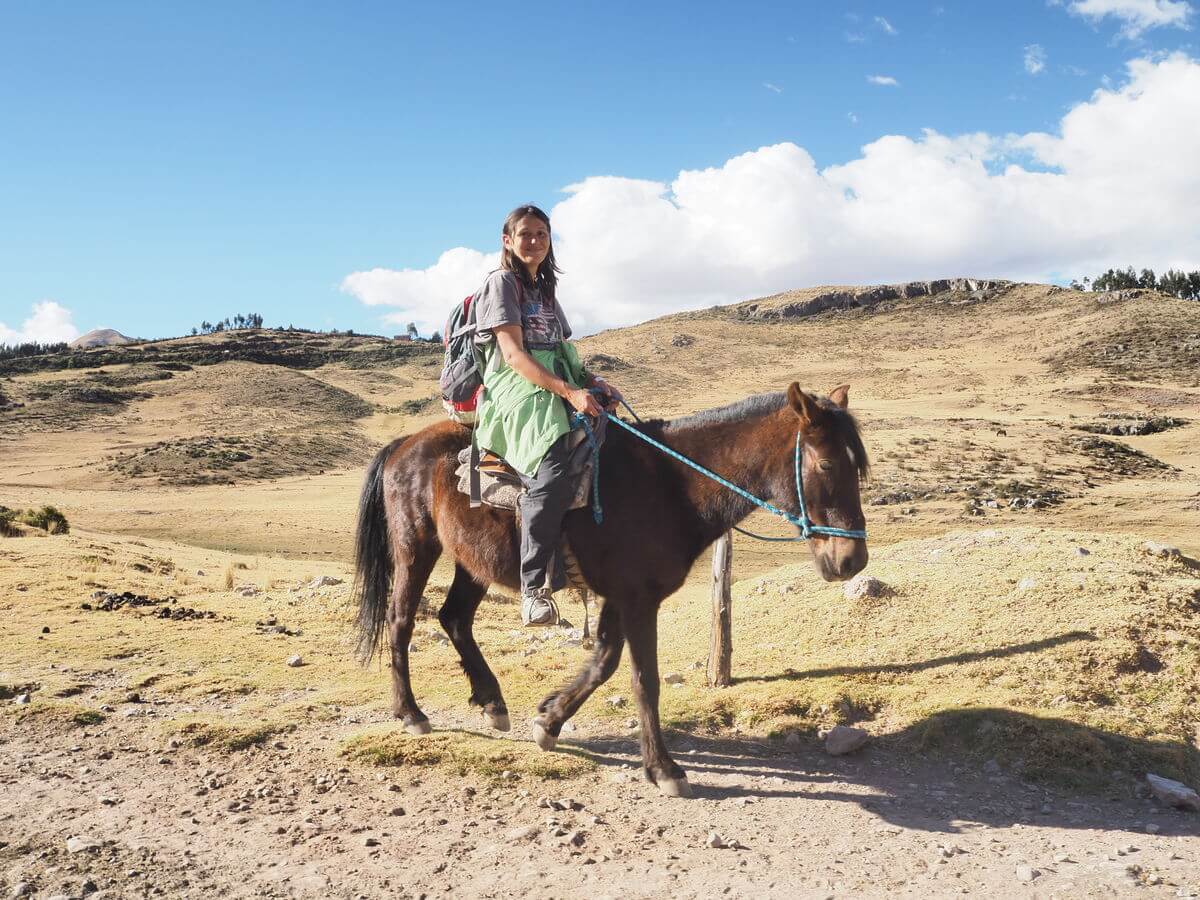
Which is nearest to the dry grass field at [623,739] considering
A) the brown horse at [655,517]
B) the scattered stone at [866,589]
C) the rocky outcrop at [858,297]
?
the scattered stone at [866,589]

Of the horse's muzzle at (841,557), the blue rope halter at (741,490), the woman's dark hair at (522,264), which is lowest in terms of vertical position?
the horse's muzzle at (841,557)

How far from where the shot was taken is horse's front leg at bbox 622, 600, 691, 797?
497cm

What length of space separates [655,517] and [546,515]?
670 millimetres

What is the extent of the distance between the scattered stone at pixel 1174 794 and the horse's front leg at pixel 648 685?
2784mm

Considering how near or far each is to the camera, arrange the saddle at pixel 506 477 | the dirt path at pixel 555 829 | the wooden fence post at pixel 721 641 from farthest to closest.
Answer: the wooden fence post at pixel 721 641 → the saddle at pixel 506 477 → the dirt path at pixel 555 829

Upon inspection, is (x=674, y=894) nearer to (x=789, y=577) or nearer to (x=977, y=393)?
(x=789, y=577)

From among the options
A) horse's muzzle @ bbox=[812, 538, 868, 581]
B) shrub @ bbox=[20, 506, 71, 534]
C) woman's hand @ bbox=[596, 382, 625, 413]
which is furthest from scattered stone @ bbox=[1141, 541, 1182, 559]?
shrub @ bbox=[20, 506, 71, 534]

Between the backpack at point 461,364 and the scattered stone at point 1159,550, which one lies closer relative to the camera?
the backpack at point 461,364

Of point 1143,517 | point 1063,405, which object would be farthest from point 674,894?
point 1063,405

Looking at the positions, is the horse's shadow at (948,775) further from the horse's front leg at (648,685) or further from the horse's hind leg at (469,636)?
the horse's hind leg at (469,636)

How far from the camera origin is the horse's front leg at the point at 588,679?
5418 mm

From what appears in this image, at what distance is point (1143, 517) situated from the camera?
2011 cm

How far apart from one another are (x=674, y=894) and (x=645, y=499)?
2161mm

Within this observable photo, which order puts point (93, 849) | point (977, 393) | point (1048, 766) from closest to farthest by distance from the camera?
1. point (93, 849)
2. point (1048, 766)
3. point (977, 393)
